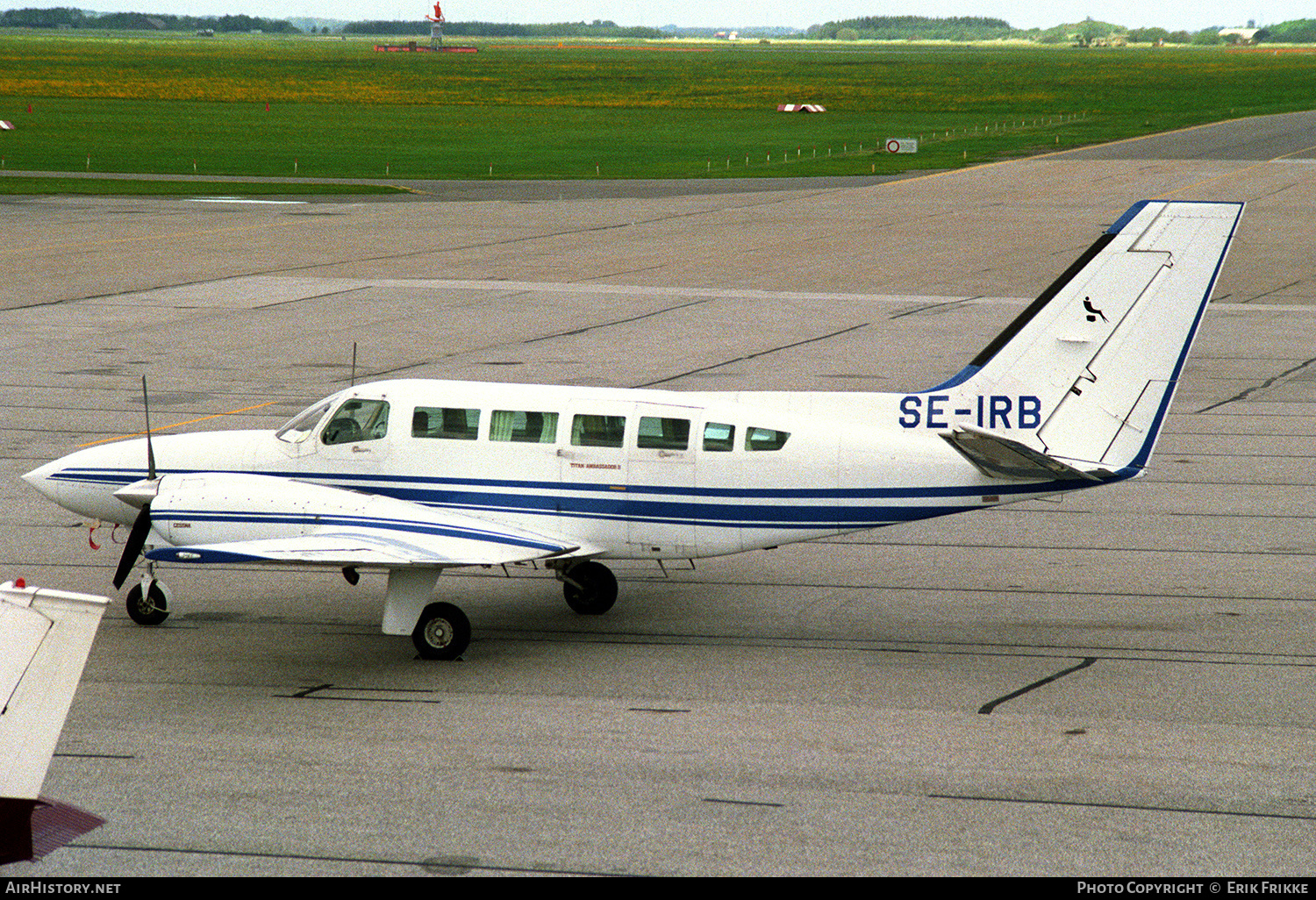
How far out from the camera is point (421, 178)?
3017 inches

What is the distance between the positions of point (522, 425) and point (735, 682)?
3903 mm

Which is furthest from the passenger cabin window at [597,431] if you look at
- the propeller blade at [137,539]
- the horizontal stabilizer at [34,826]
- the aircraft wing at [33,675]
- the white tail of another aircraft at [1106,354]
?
the aircraft wing at [33,675]

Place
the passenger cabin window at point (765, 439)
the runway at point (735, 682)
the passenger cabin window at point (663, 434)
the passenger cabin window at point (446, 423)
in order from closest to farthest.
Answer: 1. the runway at point (735, 682)
2. the passenger cabin window at point (765, 439)
3. the passenger cabin window at point (663, 434)
4. the passenger cabin window at point (446, 423)

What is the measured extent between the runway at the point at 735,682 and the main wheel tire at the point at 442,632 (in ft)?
1.11

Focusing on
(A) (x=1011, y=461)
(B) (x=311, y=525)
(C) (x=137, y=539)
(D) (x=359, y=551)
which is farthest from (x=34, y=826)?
(A) (x=1011, y=461)

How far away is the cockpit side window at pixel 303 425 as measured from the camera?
16.6m

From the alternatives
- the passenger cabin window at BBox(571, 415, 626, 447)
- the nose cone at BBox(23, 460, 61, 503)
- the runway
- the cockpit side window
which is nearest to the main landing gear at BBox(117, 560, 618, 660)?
the runway

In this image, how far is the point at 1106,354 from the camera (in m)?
16.0

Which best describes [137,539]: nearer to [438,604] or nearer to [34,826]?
[438,604]

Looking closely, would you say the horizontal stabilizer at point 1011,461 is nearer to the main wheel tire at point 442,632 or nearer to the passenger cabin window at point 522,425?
the passenger cabin window at point 522,425

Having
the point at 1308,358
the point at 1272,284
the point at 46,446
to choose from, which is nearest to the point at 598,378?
the point at 46,446

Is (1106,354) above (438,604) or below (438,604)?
above

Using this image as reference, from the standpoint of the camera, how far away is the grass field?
84375mm

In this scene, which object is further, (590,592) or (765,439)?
(590,592)
